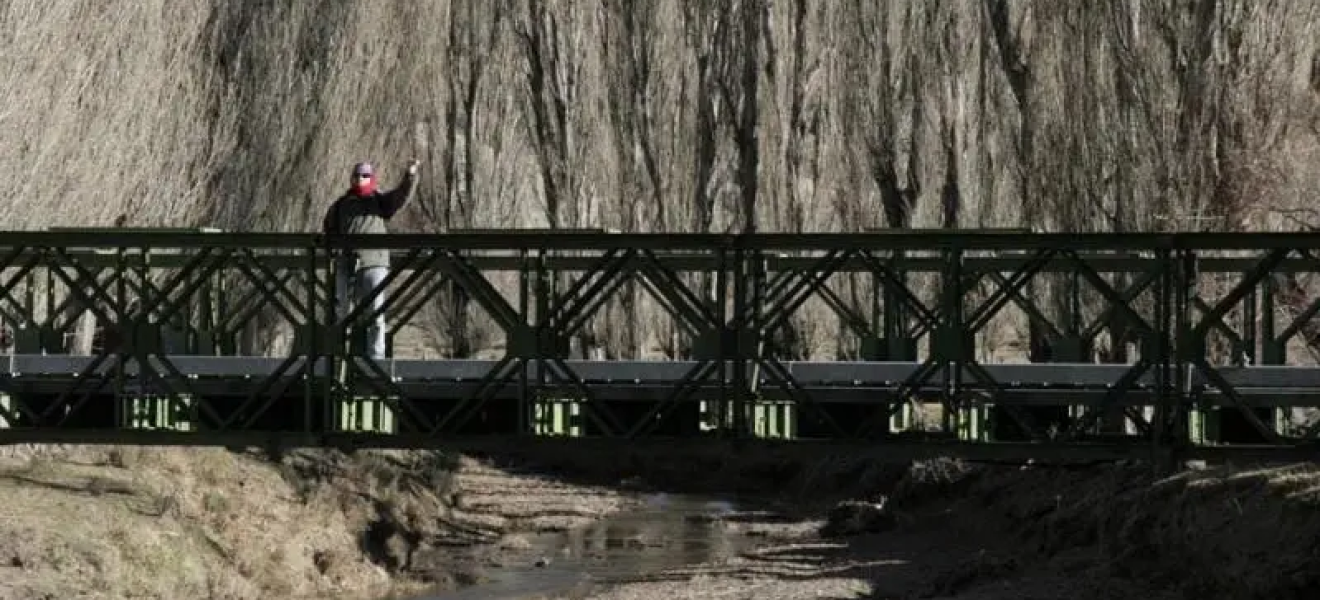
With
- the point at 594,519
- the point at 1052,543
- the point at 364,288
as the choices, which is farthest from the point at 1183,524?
the point at 594,519

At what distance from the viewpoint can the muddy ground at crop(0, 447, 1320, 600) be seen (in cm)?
2547

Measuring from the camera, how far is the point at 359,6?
43906 millimetres

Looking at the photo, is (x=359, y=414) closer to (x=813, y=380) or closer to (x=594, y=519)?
(x=813, y=380)

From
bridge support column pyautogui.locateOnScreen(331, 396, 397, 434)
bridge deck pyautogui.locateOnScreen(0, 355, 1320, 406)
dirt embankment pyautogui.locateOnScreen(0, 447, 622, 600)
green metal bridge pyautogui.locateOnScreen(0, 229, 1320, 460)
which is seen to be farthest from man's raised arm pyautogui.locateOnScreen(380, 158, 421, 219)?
dirt embankment pyautogui.locateOnScreen(0, 447, 622, 600)

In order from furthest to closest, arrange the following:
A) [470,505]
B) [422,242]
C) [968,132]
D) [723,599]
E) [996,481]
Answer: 1. [968,132]
2. [470,505]
3. [996,481]
4. [723,599]
5. [422,242]

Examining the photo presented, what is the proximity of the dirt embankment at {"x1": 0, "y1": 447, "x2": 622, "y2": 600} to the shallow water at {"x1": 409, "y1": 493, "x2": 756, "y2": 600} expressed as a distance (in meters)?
0.59

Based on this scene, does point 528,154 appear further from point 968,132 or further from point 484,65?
point 968,132

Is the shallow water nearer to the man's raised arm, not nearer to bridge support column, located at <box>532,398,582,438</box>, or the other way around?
bridge support column, located at <box>532,398,582,438</box>

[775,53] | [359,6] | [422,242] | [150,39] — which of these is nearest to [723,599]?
[422,242]

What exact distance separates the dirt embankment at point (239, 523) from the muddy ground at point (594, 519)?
43 millimetres

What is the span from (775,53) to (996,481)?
47.0 ft

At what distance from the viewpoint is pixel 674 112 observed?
47875mm

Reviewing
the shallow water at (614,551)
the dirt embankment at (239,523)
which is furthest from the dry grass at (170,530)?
the shallow water at (614,551)

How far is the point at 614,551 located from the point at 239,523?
7.03m
